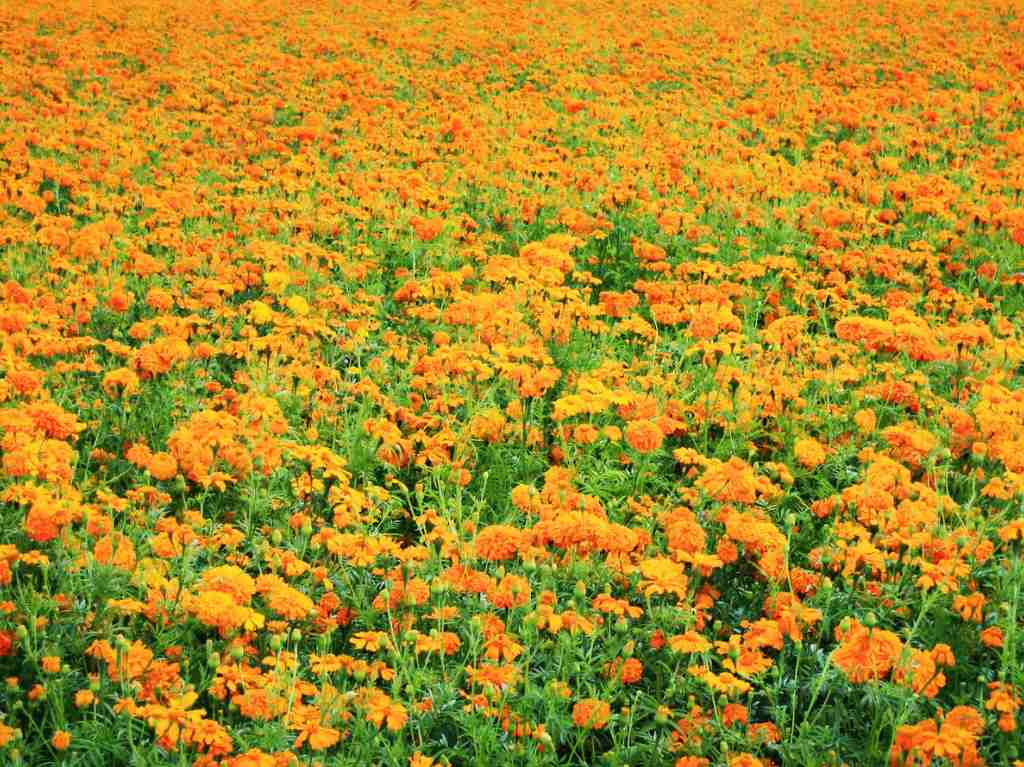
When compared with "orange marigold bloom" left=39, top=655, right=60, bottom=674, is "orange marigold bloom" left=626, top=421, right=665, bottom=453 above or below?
above

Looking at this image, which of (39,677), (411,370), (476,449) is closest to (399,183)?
(411,370)

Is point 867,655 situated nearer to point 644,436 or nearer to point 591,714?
point 591,714

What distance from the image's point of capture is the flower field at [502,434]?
2736 mm

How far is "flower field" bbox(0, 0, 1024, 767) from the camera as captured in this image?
2.74 meters

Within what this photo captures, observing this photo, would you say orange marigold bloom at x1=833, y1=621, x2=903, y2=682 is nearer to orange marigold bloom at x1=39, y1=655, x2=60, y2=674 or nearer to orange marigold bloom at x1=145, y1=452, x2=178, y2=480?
orange marigold bloom at x1=39, y1=655, x2=60, y2=674

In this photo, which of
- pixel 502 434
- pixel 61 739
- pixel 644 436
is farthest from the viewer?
pixel 502 434

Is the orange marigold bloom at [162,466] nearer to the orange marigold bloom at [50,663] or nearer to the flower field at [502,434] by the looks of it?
the flower field at [502,434]

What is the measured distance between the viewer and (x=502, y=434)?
13.9ft

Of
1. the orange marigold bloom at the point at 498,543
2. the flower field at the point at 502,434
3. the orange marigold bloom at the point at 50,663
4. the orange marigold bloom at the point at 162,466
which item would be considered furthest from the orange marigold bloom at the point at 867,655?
the orange marigold bloom at the point at 162,466

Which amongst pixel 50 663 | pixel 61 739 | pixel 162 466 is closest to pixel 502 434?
pixel 162 466

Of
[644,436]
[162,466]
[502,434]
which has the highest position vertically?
[644,436]

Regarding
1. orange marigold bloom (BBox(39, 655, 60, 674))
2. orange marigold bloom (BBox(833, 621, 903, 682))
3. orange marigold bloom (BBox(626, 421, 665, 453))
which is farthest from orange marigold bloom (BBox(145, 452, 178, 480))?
orange marigold bloom (BBox(833, 621, 903, 682))

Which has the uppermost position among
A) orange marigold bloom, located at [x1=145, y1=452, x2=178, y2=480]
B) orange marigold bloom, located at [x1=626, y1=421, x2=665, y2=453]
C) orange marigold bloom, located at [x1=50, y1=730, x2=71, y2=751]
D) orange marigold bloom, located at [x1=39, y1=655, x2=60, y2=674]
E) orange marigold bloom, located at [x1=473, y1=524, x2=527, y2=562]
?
orange marigold bloom, located at [x1=626, y1=421, x2=665, y2=453]

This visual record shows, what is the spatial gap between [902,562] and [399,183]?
4526 millimetres
